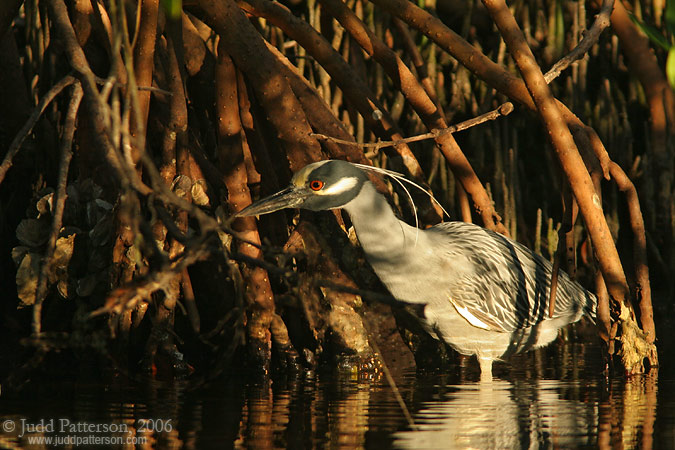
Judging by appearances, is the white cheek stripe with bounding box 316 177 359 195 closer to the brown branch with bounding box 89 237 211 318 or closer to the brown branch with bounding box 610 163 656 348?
the brown branch with bounding box 610 163 656 348

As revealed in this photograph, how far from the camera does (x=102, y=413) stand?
3250 millimetres

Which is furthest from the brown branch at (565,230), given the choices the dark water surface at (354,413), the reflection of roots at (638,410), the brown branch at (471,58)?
the reflection of roots at (638,410)

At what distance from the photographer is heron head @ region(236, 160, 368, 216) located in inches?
159

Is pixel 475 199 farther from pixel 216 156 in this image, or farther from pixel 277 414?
pixel 277 414

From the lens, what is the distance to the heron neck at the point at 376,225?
4.21m

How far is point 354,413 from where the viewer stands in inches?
129

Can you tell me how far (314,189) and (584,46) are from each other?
1.48m

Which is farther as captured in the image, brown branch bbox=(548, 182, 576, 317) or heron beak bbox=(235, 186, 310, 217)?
brown branch bbox=(548, 182, 576, 317)

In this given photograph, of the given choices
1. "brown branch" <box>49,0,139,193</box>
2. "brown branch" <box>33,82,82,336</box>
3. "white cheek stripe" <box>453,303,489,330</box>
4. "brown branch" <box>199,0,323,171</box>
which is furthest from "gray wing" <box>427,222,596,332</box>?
"brown branch" <box>49,0,139,193</box>

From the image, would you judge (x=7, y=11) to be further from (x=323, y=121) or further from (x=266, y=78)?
(x=323, y=121)

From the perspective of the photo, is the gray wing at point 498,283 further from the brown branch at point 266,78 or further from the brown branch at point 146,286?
the brown branch at point 146,286

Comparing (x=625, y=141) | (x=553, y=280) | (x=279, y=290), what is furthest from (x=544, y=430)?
(x=625, y=141)

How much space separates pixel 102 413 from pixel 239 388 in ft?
2.52

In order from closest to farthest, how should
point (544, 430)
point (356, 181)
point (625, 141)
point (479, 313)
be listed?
point (544, 430) < point (356, 181) < point (479, 313) < point (625, 141)
